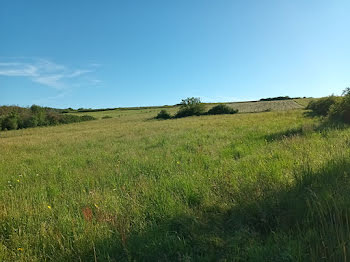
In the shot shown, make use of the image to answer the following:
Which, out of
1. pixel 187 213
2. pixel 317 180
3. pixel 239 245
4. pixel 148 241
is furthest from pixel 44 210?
pixel 317 180

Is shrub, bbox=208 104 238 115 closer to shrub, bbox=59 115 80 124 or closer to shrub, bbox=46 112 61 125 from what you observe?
Result: shrub, bbox=59 115 80 124

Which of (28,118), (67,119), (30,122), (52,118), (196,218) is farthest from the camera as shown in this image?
(67,119)

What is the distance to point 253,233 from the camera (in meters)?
2.60

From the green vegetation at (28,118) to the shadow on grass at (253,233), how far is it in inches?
1933

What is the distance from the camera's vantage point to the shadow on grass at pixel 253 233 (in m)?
2.20

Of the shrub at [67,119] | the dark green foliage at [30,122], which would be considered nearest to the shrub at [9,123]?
the dark green foliage at [30,122]

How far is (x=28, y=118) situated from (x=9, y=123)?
14.5 ft

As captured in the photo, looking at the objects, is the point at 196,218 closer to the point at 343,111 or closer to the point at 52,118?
the point at 343,111

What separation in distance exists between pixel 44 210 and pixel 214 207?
3137mm

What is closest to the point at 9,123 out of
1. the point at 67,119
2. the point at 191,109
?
the point at 67,119

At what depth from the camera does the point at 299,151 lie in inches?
237

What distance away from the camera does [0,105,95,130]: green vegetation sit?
39594mm

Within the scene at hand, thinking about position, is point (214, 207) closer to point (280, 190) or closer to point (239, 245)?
point (239, 245)

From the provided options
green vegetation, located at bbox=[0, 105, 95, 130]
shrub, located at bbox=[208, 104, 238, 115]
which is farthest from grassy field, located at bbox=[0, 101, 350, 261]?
shrub, located at bbox=[208, 104, 238, 115]
